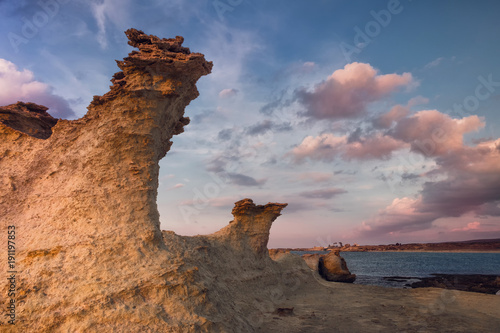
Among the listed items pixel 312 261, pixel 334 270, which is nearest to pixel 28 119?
pixel 312 261

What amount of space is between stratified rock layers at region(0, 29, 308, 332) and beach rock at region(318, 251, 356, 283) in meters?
20.6

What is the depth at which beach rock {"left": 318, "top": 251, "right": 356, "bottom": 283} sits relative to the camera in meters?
31.1

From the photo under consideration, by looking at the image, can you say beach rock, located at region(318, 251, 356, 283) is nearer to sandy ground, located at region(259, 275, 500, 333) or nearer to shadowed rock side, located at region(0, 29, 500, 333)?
sandy ground, located at region(259, 275, 500, 333)

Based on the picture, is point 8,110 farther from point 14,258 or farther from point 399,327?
point 399,327

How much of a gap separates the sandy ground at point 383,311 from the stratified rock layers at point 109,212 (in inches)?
138

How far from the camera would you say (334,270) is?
103 ft

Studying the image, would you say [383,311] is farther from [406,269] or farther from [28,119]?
[406,269]

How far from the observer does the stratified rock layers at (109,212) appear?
26.1 ft

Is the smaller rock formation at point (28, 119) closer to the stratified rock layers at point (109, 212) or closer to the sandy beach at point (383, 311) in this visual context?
the stratified rock layers at point (109, 212)

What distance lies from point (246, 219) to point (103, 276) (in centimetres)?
1166

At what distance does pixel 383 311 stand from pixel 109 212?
1537cm

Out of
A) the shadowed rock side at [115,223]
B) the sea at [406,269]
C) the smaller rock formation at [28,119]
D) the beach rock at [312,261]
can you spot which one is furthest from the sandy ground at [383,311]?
the sea at [406,269]

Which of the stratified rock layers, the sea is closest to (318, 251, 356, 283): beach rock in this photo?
the sea

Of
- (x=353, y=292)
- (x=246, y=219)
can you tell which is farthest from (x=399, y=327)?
(x=246, y=219)
